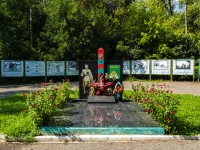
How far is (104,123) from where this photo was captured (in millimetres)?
7176

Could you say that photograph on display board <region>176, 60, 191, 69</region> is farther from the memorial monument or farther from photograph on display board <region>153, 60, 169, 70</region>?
the memorial monument

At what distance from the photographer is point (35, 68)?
864 inches

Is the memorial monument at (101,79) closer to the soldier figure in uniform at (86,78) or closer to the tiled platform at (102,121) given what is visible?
the soldier figure in uniform at (86,78)

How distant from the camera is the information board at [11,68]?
20.9 m

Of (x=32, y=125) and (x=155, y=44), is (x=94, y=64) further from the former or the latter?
(x=155, y=44)

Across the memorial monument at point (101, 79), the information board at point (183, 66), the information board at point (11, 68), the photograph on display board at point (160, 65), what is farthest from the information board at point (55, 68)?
the memorial monument at point (101, 79)

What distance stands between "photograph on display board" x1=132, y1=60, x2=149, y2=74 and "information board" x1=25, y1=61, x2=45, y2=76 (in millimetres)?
7975

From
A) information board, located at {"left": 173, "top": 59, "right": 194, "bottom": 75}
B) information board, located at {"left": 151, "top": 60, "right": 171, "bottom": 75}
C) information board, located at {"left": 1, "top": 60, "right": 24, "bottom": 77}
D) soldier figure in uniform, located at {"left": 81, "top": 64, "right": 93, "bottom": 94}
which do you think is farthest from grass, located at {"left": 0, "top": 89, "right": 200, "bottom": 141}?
information board, located at {"left": 151, "top": 60, "right": 171, "bottom": 75}

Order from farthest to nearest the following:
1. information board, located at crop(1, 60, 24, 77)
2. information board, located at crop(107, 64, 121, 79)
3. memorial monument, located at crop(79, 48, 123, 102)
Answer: information board, located at crop(1, 60, 24, 77)
information board, located at crop(107, 64, 121, 79)
memorial monument, located at crop(79, 48, 123, 102)

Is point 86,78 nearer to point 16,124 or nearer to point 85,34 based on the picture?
point 16,124

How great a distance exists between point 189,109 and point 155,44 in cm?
1614

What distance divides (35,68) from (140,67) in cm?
907

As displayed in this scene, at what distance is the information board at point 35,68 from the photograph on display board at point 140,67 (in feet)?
26.2

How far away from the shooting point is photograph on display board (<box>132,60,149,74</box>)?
2381 centimetres
